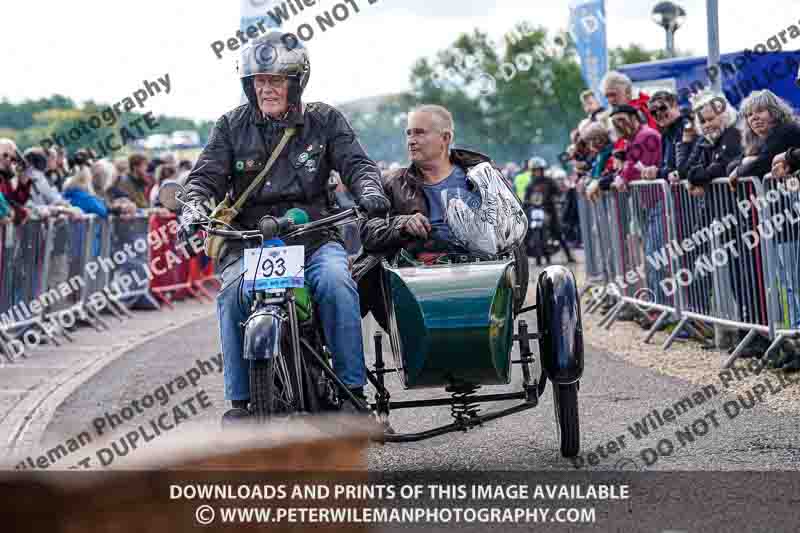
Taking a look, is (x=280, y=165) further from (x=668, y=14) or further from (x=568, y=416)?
(x=668, y=14)

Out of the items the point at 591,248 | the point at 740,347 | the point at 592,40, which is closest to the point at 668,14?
the point at 592,40

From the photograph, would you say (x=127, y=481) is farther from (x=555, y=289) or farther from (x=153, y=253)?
(x=153, y=253)

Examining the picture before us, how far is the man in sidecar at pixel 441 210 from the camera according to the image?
6531 mm

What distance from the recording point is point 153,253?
1838cm

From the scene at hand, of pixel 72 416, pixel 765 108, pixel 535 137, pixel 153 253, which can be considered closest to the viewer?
pixel 72 416

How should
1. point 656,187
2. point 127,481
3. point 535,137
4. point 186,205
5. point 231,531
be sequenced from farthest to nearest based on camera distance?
point 535,137
point 656,187
point 186,205
point 127,481
point 231,531

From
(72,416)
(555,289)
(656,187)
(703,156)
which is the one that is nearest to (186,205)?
(555,289)

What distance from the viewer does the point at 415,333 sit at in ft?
19.9

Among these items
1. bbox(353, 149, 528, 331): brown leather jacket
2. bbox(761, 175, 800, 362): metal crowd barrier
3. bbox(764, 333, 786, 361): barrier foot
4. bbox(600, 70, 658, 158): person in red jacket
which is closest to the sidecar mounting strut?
bbox(353, 149, 528, 331): brown leather jacket

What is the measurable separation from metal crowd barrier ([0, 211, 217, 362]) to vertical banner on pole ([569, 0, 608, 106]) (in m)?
6.77

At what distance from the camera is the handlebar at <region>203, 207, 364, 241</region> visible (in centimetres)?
592

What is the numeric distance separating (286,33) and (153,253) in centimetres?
1229

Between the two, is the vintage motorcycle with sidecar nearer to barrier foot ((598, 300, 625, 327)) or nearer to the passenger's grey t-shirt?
the passenger's grey t-shirt

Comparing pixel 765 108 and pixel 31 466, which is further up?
pixel 765 108
